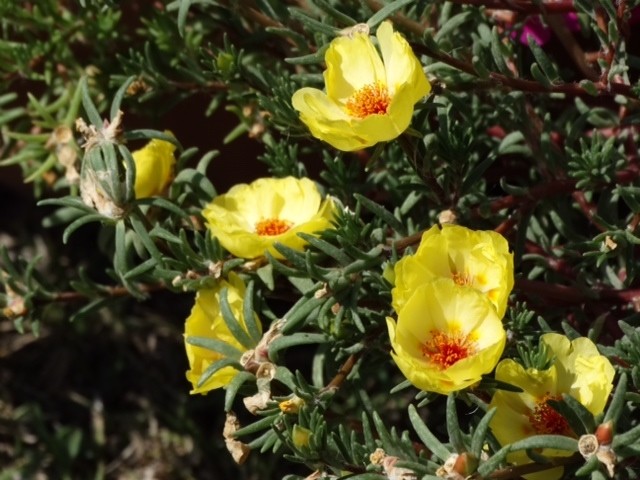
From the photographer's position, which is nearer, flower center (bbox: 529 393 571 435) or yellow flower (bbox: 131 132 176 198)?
flower center (bbox: 529 393 571 435)

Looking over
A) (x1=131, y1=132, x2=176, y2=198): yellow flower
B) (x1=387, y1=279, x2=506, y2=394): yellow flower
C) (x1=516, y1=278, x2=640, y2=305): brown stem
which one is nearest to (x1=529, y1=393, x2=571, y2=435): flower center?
(x1=387, y1=279, x2=506, y2=394): yellow flower

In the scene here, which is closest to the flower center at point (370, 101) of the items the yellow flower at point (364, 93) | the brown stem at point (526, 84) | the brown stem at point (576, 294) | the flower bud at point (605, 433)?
the yellow flower at point (364, 93)

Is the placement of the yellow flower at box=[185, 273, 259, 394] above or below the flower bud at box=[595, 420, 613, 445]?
below

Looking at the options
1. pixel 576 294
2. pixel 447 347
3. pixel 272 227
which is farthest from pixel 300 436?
pixel 576 294

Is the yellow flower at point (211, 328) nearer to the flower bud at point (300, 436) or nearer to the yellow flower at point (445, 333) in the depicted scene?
the flower bud at point (300, 436)

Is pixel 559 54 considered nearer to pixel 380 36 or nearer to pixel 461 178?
pixel 461 178

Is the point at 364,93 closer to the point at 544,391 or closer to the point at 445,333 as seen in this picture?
the point at 445,333

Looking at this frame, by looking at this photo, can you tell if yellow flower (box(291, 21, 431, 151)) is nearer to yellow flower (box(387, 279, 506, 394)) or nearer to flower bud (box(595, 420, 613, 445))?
yellow flower (box(387, 279, 506, 394))
